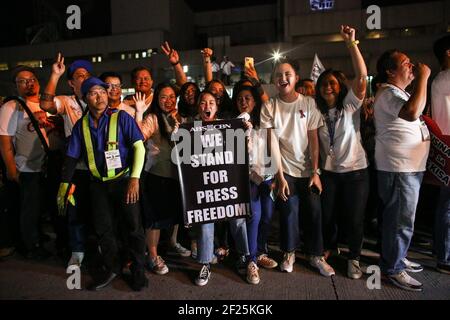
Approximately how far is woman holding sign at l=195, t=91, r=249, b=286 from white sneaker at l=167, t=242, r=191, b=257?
744 mm

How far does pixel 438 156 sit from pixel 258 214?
205cm

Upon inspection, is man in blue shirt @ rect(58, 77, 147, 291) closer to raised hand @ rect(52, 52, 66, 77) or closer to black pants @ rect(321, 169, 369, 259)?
raised hand @ rect(52, 52, 66, 77)

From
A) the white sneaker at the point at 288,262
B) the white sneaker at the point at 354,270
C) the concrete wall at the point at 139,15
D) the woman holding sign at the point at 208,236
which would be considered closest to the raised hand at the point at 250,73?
the woman holding sign at the point at 208,236

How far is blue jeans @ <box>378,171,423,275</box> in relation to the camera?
10.9 feet

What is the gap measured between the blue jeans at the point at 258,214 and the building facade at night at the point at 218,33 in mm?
21023

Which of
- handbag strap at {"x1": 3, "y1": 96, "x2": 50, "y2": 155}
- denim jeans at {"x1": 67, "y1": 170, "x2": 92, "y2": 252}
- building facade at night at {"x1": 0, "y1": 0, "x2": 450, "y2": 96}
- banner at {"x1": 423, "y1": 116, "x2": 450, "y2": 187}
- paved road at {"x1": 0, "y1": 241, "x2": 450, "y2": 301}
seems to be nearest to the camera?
paved road at {"x1": 0, "y1": 241, "x2": 450, "y2": 301}

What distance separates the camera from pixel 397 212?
3.36 meters

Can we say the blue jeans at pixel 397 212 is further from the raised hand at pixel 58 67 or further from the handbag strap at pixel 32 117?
the handbag strap at pixel 32 117

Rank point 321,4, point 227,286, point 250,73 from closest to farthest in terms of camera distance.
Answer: point 227,286, point 250,73, point 321,4

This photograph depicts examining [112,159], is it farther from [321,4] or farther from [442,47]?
[321,4]

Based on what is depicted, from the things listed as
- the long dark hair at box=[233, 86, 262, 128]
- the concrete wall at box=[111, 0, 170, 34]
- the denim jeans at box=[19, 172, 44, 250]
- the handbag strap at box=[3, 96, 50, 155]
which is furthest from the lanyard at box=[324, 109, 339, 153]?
the concrete wall at box=[111, 0, 170, 34]

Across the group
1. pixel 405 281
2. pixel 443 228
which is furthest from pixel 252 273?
pixel 443 228

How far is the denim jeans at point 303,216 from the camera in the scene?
12.2ft
